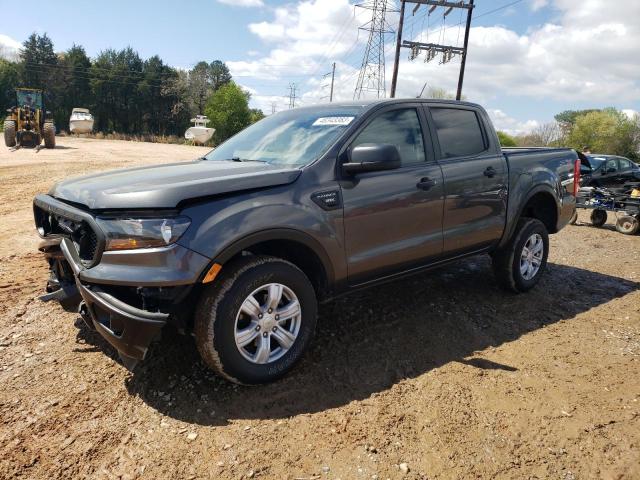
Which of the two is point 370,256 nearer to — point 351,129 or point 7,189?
point 351,129

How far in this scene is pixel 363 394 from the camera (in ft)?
10.1

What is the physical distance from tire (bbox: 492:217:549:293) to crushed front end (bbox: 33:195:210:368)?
3320 millimetres

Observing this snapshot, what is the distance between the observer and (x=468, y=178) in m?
4.18

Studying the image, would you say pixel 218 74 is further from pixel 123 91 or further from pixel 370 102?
pixel 370 102

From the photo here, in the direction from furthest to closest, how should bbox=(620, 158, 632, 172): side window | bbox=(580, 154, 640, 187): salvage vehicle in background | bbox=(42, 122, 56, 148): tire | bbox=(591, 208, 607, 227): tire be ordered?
bbox=(42, 122, 56, 148): tire → bbox=(620, 158, 632, 172): side window → bbox=(580, 154, 640, 187): salvage vehicle in background → bbox=(591, 208, 607, 227): tire

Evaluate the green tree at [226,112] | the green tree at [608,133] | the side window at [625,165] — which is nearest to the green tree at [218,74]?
the green tree at [226,112]

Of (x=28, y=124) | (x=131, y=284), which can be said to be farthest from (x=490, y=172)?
(x=28, y=124)

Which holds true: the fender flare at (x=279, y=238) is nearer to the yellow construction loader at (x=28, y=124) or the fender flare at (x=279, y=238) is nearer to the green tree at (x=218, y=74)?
the yellow construction loader at (x=28, y=124)

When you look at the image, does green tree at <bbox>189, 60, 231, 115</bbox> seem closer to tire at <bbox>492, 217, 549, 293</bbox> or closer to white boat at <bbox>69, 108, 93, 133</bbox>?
white boat at <bbox>69, 108, 93, 133</bbox>

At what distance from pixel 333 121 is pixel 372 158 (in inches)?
25.2

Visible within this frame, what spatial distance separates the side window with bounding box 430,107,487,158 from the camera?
4.16 m

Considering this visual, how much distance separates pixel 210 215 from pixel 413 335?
2.06 meters

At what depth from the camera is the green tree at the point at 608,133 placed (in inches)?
2159

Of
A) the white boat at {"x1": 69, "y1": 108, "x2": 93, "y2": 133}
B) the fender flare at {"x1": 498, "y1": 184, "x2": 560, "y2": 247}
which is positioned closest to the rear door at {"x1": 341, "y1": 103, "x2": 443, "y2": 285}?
the fender flare at {"x1": 498, "y1": 184, "x2": 560, "y2": 247}
